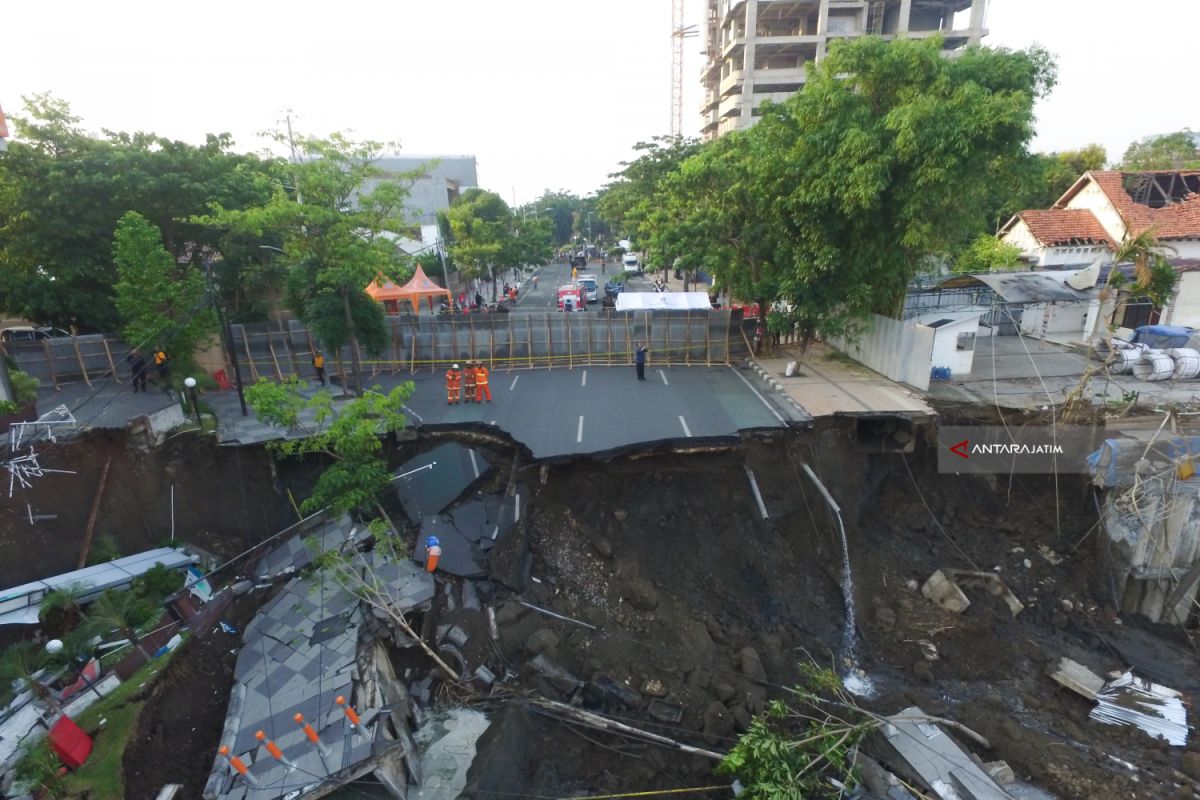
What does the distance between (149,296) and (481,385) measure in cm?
976

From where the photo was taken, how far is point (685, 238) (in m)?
20.6

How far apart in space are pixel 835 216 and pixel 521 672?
15.3 meters

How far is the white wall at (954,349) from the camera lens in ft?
60.1

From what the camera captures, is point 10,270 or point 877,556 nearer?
point 877,556

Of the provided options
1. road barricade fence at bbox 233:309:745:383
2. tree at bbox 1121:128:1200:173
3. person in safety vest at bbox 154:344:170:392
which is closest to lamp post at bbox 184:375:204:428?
person in safety vest at bbox 154:344:170:392

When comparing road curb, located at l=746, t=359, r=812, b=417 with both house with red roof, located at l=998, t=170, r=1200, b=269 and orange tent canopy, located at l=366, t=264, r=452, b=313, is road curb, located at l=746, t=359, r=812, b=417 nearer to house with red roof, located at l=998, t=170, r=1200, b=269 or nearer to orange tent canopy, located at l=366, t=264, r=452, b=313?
orange tent canopy, located at l=366, t=264, r=452, b=313

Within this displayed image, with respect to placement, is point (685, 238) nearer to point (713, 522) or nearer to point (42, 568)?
point (713, 522)

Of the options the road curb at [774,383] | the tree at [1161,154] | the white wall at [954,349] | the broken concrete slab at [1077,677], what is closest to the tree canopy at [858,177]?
the white wall at [954,349]

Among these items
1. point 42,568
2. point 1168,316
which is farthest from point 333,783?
point 1168,316

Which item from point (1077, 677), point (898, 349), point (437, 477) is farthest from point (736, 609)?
point (898, 349)

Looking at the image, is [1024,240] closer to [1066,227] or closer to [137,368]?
[1066,227]

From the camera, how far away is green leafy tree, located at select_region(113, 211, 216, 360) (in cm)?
1652

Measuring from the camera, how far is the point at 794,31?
53.5 metres

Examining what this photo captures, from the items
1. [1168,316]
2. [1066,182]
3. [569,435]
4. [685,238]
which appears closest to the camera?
[569,435]
